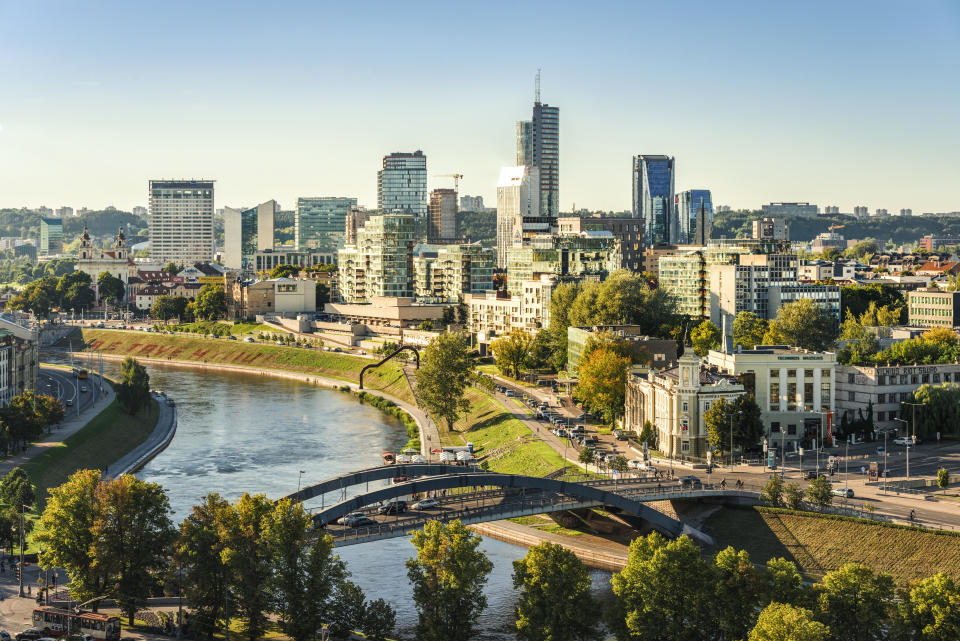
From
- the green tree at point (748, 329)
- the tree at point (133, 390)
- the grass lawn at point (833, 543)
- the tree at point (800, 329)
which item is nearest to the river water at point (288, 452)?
the tree at point (133, 390)

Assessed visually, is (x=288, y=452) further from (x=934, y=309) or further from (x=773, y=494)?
(x=934, y=309)

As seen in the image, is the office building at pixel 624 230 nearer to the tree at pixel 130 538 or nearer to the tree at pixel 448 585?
the tree at pixel 130 538

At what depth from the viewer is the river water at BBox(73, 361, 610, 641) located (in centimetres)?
4212

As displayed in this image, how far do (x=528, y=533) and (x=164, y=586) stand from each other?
56.4 ft

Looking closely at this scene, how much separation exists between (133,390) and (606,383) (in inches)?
1317

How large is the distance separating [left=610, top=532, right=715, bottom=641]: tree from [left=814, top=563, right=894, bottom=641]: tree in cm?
337

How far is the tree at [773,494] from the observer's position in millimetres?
45344

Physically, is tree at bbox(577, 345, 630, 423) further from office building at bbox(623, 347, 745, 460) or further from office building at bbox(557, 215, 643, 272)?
office building at bbox(557, 215, 643, 272)

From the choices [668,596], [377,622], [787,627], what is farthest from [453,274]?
[787,627]

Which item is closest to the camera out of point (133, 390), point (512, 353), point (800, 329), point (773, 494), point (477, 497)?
point (477, 497)

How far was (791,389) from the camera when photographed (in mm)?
58844

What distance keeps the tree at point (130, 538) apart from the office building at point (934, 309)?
3254 inches

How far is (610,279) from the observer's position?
3807 inches

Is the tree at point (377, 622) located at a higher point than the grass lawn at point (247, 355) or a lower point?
lower
